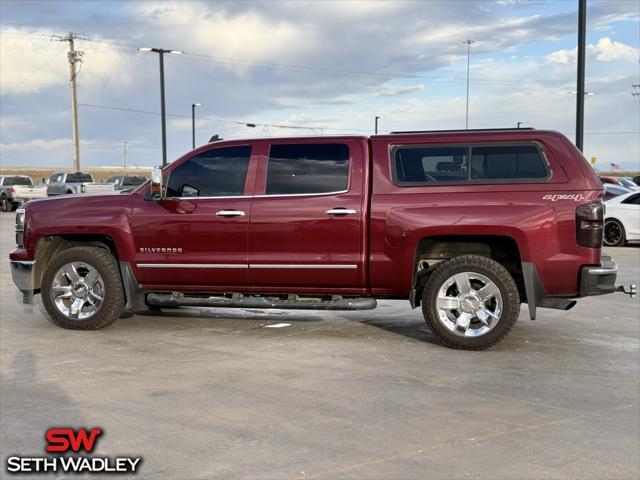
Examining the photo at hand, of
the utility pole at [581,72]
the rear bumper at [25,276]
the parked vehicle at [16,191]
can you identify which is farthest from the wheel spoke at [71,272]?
the parked vehicle at [16,191]

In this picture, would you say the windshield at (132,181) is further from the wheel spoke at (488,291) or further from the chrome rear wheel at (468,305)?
the wheel spoke at (488,291)

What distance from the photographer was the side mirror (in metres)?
7.51

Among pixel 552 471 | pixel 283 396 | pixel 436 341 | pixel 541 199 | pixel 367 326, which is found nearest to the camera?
pixel 552 471

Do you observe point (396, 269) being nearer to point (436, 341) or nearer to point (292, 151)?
point (436, 341)

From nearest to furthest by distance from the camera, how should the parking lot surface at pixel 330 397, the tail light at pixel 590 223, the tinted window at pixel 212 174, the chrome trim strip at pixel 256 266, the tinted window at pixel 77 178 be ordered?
the parking lot surface at pixel 330 397 < the tail light at pixel 590 223 < the chrome trim strip at pixel 256 266 < the tinted window at pixel 212 174 < the tinted window at pixel 77 178

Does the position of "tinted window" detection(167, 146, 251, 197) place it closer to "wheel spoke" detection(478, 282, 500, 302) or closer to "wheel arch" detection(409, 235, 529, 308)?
"wheel arch" detection(409, 235, 529, 308)

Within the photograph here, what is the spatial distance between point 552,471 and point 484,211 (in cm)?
329

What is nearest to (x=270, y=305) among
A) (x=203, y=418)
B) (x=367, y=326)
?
(x=367, y=326)

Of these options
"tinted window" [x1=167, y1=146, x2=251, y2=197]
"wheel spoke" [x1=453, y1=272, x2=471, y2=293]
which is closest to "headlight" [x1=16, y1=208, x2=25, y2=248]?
"tinted window" [x1=167, y1=146, x2=251, y2=197]

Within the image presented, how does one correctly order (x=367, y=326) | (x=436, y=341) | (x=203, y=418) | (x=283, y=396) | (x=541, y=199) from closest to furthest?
(x=203, y=418)
(x=283, y=396)
(x=541, y=199)
(x=436, y=341)
(x=367, y=326)

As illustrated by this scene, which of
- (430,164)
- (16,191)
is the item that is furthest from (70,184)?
(430,164)

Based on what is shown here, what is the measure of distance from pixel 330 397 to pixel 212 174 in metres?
3.24

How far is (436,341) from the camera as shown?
24.5 ft

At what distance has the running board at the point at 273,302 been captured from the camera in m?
7.40
